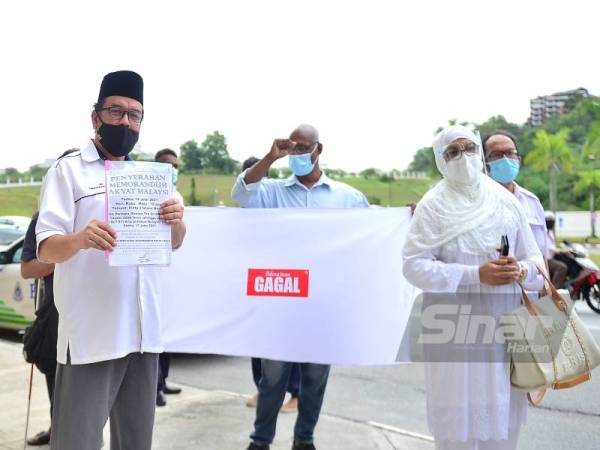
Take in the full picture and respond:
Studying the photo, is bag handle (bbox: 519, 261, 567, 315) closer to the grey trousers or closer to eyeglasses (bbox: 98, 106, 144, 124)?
the grey trousers

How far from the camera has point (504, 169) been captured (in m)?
4.15

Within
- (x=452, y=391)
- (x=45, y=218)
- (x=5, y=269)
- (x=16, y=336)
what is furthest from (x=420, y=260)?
(x=16, y=336)

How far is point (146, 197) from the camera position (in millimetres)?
2457

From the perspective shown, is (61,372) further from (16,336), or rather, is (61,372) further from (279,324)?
(16,336)

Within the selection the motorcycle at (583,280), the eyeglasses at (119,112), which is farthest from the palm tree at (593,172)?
the eyeglasses at (119,112)

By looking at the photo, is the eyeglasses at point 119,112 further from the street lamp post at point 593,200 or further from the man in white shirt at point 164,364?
the street lamp post at point 593,200

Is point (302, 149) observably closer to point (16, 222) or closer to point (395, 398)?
point (395, 398)

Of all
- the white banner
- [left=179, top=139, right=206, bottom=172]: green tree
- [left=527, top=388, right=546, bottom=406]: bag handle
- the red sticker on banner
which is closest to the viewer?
[left=527, top=388, right=546, bottom=406]: bag handle

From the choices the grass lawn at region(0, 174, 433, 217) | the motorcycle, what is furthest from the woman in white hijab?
the motorcycle

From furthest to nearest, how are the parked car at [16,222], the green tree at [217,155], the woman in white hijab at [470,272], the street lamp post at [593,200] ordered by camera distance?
the street lamp post at [593,200]
the green tree at [217,155]
the parked car at [16,222]
the woman in white hijab at [470,272]

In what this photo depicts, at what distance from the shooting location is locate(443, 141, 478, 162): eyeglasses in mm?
2881

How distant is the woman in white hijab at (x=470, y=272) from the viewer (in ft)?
8.86

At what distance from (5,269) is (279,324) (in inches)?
193

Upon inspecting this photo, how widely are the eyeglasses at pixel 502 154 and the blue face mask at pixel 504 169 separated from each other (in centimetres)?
3
